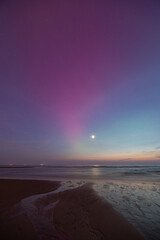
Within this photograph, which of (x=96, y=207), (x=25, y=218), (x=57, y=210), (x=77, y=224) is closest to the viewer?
(x=77, y=224)

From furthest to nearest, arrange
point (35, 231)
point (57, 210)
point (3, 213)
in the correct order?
point (57, 210), point (3, 213), point (35, 231)

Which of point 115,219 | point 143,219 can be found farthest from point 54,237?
point 143,219

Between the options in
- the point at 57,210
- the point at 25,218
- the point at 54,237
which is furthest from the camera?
the point at 57,210

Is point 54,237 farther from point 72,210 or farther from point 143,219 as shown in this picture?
point 143,219

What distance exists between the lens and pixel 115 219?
6898 millimetres

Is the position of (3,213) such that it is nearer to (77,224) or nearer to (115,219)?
(77,224)

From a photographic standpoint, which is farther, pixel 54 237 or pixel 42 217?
pixel 42 217

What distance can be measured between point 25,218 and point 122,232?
477 cm

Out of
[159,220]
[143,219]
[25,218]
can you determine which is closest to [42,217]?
[25,218]

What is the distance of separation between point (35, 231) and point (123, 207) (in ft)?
19.7

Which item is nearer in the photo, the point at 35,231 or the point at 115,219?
the point at 35,231

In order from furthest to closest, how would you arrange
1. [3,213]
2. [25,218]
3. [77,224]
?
[3,213] → [25,218] → [77,224]

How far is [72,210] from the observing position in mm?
8094

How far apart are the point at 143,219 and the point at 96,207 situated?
2953mm
